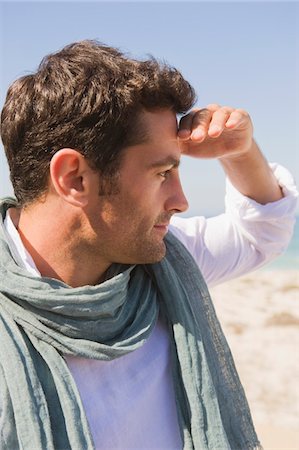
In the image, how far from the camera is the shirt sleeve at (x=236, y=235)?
2.67 m

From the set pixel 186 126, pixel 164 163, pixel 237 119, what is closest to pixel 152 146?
pixel 164 163

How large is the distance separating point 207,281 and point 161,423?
69 cm

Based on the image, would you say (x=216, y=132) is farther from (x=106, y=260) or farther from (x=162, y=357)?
(x=162, y=357)

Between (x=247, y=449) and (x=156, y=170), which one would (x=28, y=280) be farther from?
(x=247, y=449)

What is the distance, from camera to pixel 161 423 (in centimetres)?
223

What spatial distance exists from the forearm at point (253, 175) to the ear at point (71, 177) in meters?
0.72

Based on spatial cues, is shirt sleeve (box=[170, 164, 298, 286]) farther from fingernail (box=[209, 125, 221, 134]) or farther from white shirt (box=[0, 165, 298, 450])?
fingernail (box=[209, 125, 221, 134])

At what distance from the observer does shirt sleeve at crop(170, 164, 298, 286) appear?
105 inches

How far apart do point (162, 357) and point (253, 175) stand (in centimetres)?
80

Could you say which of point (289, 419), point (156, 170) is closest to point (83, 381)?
point (156, 170)

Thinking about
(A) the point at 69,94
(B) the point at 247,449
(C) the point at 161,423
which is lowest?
(B) the point at 247,449

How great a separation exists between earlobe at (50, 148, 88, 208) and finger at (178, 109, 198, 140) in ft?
1.07

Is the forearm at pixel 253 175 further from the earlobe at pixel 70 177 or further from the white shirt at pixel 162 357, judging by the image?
the earlobe at pixel 70 177

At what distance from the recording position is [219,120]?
2326 millimetres
